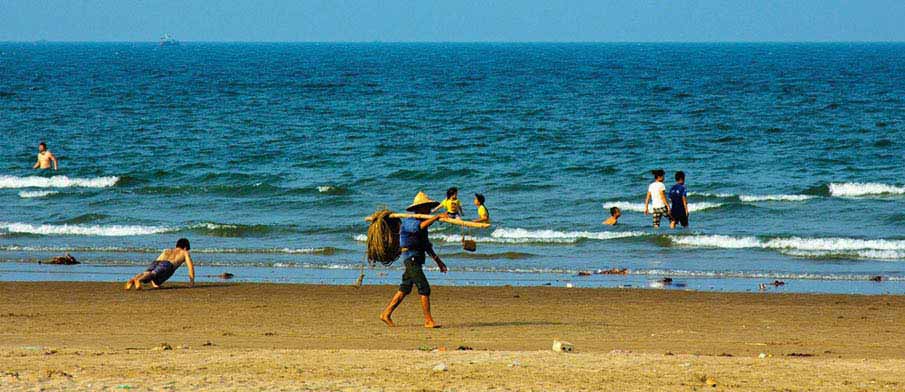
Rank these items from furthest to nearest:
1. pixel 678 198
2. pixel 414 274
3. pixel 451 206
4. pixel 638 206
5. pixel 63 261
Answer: pixel 638 206, pixel 63 261, pixel 678 198, pixel 414 274, pixel 451 206

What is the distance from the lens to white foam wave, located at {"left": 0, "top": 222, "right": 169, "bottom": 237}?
24766 mm

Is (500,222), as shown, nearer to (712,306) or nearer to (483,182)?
(483,182)

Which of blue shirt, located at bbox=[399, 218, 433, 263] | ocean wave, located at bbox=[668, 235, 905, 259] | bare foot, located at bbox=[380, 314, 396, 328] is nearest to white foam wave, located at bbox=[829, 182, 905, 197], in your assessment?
ocean wave, located at bbox=[668, 235, 905, 259]

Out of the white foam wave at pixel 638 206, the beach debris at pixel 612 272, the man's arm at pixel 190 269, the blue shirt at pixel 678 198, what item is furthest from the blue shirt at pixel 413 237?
the white foam wave at pixel 638 206

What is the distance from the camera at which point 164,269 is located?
1738cm

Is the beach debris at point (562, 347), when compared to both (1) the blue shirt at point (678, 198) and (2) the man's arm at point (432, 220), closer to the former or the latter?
(2) the man's arm at point (432, 220)

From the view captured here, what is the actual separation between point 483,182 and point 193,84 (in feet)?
174

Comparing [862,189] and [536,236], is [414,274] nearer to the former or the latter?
[536,236]

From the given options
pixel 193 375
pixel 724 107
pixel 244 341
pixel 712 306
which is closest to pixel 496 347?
pixel 244 341

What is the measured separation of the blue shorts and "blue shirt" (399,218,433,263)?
5611mm

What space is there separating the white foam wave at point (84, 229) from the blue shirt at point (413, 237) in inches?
511

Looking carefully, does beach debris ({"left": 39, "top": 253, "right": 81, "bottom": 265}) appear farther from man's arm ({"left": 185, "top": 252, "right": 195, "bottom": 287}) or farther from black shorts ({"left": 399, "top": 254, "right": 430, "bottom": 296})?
black shorts ({"left": 399, "top": 254, "right": 430, "bottom": 296})

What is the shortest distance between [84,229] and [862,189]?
18494 mm

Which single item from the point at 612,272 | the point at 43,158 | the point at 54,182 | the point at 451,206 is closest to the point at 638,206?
the point at 612,272
